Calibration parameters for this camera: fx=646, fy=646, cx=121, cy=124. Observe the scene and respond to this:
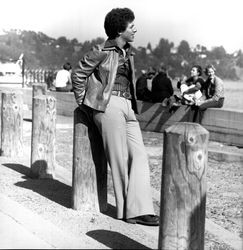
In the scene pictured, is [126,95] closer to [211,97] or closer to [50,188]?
[50,188]

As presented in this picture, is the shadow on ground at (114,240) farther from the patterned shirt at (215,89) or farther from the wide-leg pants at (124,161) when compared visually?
the patterned shirt at (215,89)

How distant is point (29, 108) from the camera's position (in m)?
17.4

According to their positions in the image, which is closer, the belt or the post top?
the post top

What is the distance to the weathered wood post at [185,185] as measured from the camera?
3.92 meters

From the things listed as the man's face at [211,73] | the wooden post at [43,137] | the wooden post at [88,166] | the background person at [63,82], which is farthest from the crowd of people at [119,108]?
the background person at [63,82]

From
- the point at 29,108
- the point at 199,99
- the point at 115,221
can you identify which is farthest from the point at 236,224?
the point at 29,108

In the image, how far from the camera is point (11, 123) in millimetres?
7941

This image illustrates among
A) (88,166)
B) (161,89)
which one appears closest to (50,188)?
(88,166)

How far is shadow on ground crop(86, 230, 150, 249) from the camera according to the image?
14.3 feet

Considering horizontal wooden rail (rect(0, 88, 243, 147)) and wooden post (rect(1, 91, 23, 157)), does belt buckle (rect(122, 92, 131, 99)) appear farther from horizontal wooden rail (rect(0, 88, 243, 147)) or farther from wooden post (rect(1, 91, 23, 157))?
horizontal wooden rail (rect(0, 88, 243, 147))

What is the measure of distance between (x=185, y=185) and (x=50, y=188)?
2541 millimetres

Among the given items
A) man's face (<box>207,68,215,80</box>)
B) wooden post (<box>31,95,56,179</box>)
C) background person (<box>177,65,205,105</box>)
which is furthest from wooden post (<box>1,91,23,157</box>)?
man's face (<box>207,68,215,80</box>)

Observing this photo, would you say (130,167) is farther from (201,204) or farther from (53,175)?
(53,175)

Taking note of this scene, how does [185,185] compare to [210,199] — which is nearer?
[185,185]
